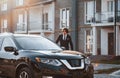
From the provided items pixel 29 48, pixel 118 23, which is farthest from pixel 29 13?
pixel 29 48

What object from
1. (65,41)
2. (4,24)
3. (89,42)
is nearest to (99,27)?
(89,42)

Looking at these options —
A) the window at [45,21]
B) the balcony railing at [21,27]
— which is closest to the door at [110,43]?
the window at [45,21]

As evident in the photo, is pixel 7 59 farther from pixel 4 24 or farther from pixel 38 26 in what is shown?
pixel 4 24

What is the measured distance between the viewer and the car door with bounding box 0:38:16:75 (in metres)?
11.9

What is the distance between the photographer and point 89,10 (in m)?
41.2

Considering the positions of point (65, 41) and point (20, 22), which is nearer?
point (65, 41)

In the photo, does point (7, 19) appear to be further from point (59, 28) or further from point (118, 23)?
point (118, 23)

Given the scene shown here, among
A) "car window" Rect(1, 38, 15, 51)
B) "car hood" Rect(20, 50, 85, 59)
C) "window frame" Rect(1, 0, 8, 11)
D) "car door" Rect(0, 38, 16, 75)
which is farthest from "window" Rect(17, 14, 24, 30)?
"car hood" Rect(20, 50, 85, 59)

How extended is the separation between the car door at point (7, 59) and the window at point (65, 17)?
3107 cm

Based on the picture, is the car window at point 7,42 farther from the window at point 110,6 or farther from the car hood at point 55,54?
the window at point 110,6

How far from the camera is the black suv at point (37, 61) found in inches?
425

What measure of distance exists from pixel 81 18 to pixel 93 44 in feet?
10.7

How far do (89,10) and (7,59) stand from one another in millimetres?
29540

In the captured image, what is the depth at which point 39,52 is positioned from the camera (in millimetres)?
11312
